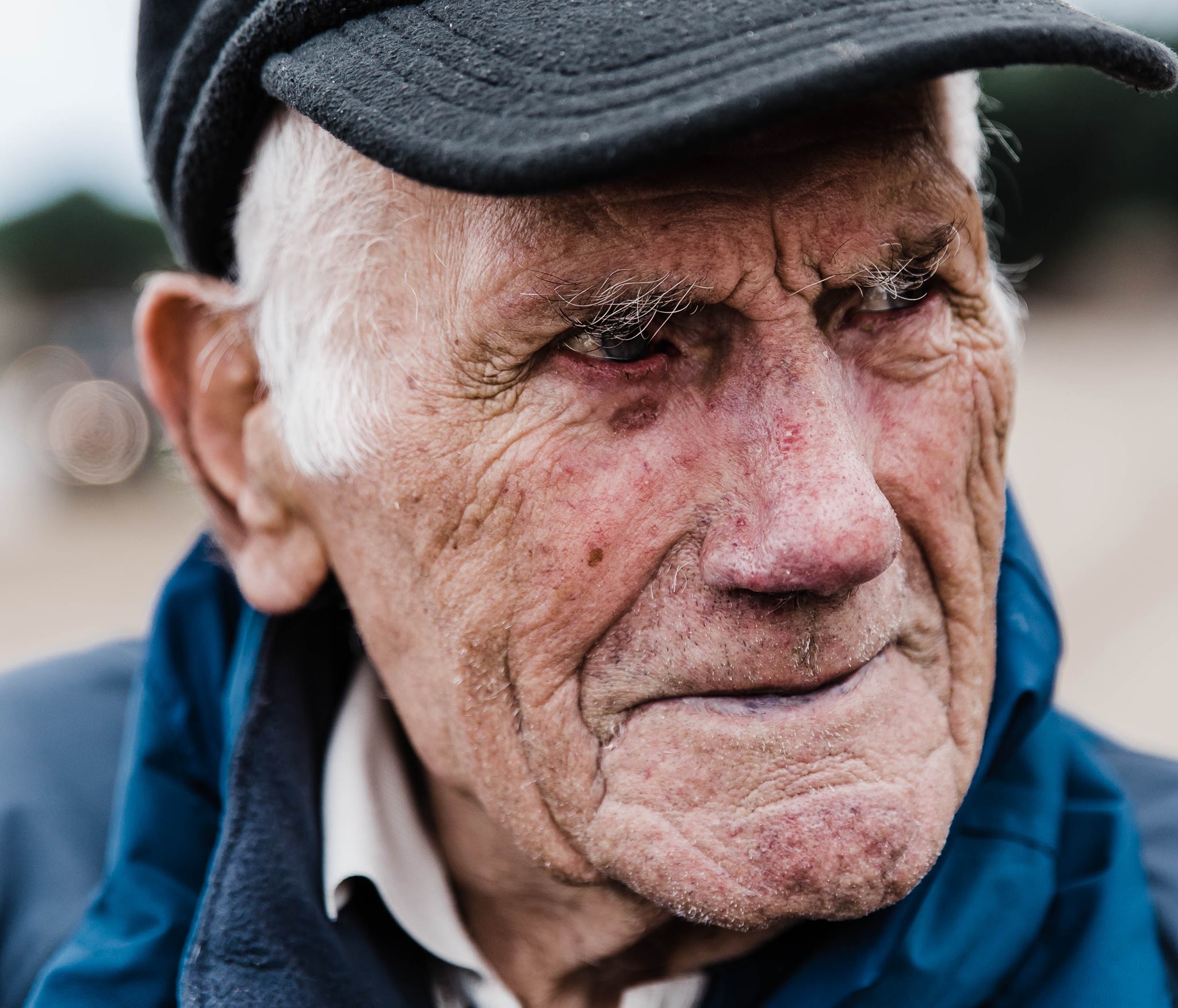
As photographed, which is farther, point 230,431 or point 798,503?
point 230,431

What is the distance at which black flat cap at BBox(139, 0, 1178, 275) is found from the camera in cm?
122

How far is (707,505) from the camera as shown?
1.53m

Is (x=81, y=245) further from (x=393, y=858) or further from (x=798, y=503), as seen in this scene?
(x=798, y=503)

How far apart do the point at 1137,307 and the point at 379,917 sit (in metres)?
23.8

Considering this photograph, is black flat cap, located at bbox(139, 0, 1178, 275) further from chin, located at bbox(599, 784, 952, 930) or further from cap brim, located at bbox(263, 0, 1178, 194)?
chin, located at bbox(599, 784, 952, 930)

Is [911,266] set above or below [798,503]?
above

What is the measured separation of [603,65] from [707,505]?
58cm

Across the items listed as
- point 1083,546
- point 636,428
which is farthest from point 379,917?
point 1083,546

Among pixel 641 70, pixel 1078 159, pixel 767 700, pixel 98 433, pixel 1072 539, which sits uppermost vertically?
pixel 641 70

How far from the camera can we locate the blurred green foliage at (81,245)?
1171 inches

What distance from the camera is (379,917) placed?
6.39 ft

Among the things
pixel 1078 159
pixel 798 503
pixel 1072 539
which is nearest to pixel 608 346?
pixel 798 503

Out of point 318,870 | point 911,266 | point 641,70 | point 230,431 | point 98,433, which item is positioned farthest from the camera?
point 98,433

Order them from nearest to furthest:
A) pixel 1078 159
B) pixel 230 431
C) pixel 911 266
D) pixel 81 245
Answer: pixel 911 266, pixel 230 431, pixel 1078 159, pixel 81 245
